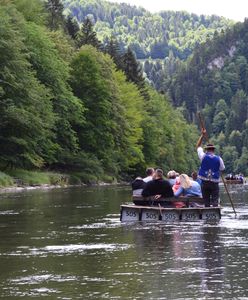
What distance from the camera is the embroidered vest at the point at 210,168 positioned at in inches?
1024

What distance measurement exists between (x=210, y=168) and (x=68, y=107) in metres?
47.1

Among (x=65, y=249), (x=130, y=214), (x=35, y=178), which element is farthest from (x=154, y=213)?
(x=35, y=178)

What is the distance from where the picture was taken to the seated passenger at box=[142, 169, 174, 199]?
25.5 metres

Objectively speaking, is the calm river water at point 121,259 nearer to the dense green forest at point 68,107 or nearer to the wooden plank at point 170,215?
the wooden plank at point 170,215

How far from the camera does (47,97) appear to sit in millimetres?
65125

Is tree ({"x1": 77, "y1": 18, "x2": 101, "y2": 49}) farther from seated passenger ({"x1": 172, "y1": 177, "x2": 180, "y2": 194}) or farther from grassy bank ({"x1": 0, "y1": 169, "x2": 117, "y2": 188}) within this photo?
seated passenger ({"x1": 172, "y1": 177, "x2": 180, "y2": 194})

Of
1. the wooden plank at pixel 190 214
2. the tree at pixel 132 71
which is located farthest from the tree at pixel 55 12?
the wooden plank at pixel 190 214

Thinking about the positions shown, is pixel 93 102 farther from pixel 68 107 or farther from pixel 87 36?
pixel 87 36

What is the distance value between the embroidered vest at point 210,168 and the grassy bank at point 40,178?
1122 inches

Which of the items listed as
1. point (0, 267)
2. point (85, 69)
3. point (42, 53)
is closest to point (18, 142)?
point (42, 53)

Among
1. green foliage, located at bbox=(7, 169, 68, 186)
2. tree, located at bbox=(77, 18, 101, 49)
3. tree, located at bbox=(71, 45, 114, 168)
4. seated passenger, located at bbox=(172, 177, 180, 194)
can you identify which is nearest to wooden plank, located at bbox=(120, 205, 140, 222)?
seated passenger, located at bbox=(172, 177, 180, 194)

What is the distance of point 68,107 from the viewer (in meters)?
72.3

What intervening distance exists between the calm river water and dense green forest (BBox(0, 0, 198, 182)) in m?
35.4

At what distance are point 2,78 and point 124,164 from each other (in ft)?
110
